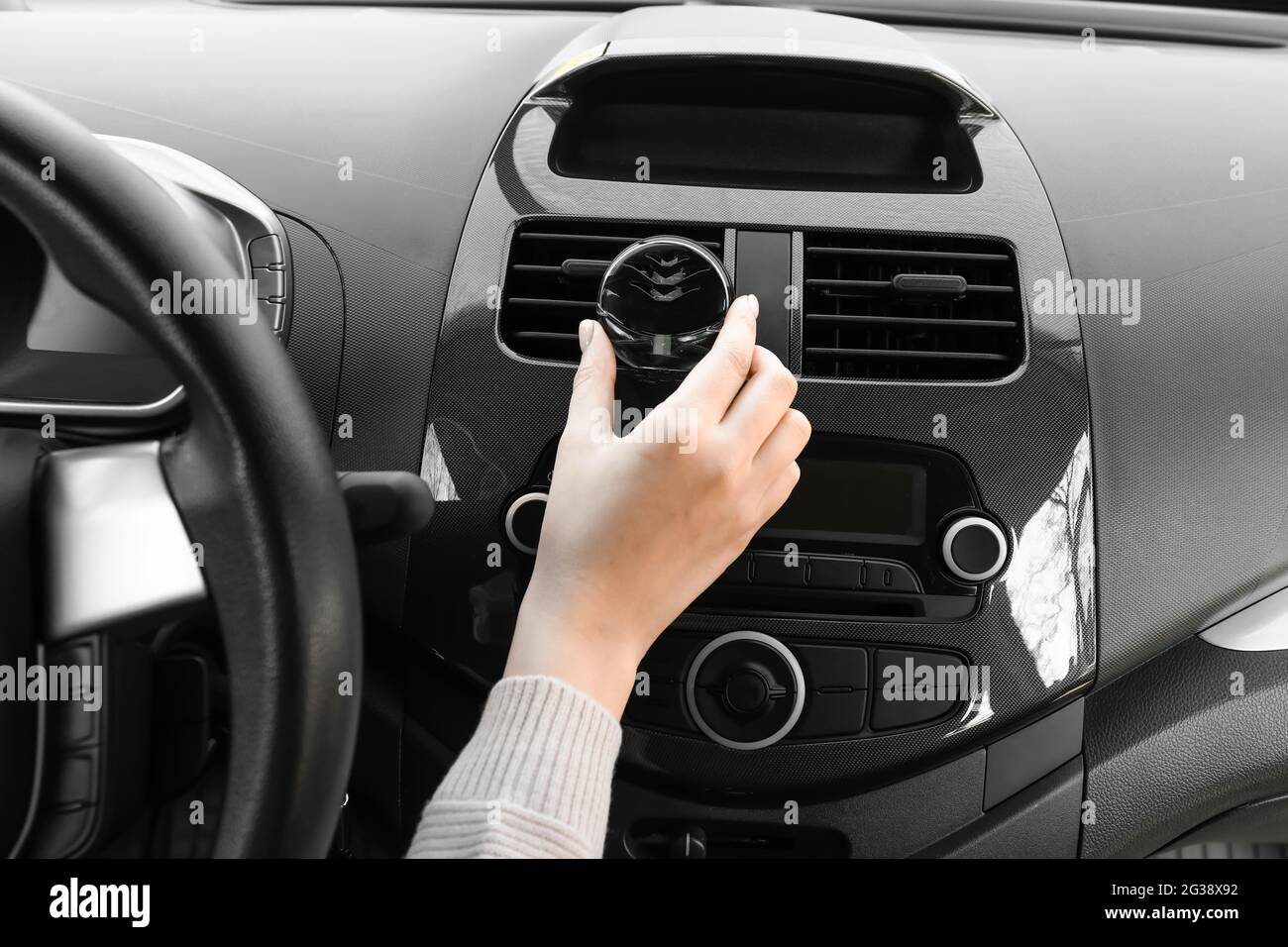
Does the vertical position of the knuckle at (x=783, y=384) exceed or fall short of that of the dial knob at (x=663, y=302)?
it falls short

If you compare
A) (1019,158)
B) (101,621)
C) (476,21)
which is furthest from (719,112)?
(101,621)

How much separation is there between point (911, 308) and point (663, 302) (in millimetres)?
315

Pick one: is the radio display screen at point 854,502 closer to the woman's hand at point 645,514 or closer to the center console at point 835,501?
the center console at point 835,501

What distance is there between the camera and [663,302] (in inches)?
41.9

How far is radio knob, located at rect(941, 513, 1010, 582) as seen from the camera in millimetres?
1140

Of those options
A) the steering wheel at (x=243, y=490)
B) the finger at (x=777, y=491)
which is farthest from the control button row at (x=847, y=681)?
the steering wheel at (x=243, y=490)

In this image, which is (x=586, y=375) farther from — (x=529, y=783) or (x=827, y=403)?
(x=529, y=783)

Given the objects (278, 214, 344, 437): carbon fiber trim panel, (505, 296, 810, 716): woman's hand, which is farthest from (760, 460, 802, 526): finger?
(278, 214, 344, 437): carbon fiber trim panel

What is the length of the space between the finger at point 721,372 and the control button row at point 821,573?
0.26m

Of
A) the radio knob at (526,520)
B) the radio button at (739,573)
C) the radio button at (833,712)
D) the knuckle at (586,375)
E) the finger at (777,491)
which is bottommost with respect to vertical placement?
the radio button at (833,712)

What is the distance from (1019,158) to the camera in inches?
49.8

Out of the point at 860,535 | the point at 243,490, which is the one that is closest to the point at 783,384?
the point at 860,535

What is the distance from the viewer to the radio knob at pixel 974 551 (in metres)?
1.14
